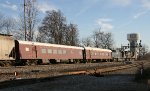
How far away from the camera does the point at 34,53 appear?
40.5m

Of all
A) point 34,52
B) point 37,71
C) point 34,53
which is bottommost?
point 37,71

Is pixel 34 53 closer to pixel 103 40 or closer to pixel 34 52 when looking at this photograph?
pixel 34 52

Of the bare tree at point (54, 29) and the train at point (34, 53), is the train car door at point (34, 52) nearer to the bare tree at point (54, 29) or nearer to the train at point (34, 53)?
the train at point (34, 53)

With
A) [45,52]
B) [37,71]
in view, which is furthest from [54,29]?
[37,71]

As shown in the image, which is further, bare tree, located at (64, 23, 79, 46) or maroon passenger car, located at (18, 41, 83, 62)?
bare tree, located at (64, 23, 79, 46)

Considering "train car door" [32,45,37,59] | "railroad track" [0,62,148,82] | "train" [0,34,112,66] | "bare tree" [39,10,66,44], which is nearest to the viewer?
"railroad track" [0,62,148,82]

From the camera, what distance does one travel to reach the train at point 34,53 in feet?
115

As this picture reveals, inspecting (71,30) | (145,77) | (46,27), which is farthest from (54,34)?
(145,77)

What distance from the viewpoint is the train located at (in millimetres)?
35156

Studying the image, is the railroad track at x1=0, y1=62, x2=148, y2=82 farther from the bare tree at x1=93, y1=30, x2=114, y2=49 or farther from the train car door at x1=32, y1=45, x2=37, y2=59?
the bare tree at x1=93, y1=30, x2=114, y2=49

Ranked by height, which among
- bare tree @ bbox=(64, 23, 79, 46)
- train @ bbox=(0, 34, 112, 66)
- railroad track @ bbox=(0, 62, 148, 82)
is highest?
bare tree @ bbox=(64, 23, 79, 46)

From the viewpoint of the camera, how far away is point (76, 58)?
179ft

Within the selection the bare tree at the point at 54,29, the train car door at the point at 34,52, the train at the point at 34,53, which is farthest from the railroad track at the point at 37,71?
the bare tree at the point at 54,29

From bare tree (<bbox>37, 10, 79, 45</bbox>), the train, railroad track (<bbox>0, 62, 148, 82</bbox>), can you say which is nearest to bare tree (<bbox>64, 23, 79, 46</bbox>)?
bare tree (<bbox>37, 10, 79, 45</bbox>)
